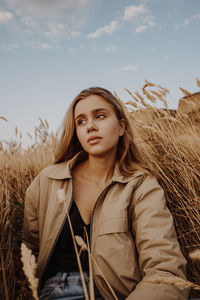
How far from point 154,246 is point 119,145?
100 centimetres

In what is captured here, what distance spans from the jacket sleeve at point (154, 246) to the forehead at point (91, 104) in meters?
0.71

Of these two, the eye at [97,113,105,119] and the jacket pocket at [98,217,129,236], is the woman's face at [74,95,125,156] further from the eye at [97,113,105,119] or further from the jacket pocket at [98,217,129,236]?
the jacket pocket at [98,217,129,236]

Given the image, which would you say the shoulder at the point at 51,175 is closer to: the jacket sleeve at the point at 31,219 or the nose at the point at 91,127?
the jacket sleeve at the point at 31,219

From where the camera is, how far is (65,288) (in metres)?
1.29

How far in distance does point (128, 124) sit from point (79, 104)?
19.3 inches

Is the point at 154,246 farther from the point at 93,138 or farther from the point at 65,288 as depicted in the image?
the point at 93,138

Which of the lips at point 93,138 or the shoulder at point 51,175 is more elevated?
the lips at point 93,138

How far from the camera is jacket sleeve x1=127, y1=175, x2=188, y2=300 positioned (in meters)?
1.05

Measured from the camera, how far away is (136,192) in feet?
4.90

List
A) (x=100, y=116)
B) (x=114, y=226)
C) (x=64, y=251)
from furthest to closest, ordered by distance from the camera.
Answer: (x=100, y=116) → (x=64, y=251) → (x=114, y=226)

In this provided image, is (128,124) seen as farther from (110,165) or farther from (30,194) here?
(30,194)

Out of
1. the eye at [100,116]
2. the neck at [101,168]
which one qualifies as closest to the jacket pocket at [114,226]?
the neck at [101,168]

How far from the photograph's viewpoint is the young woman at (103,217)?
1220 millimetres

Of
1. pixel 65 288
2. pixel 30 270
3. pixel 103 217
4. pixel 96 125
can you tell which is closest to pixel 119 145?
pixel 96 125
